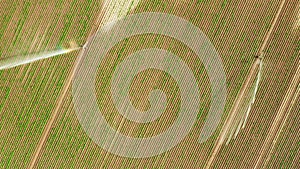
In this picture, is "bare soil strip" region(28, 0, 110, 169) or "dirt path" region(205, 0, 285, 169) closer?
"bare soil strip" region(28, 0, 110, 169)

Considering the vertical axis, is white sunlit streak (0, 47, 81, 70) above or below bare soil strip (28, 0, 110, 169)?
above

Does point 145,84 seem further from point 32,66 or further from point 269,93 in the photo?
point 269,93

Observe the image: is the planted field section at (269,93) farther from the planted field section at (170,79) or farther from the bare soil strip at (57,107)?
the bare soil strip at (57,107)

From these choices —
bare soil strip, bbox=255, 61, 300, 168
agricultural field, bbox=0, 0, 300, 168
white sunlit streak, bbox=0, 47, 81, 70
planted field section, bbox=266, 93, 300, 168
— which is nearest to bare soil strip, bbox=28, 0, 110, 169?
agricultural field, bbox=0, 0, 300, 168

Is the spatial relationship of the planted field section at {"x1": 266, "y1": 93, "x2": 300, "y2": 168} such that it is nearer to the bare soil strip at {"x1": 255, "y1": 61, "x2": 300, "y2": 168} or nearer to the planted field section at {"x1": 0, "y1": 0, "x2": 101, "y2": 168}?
the bare soil strip at {"x1": 255, "y1": 61, "x2": 300, "y2": 168}

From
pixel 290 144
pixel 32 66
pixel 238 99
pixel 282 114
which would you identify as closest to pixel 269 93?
pixel 282 114

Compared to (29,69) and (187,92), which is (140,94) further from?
(29,69)

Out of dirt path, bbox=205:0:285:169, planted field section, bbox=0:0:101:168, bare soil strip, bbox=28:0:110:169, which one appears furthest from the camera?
dirt path, bbox=205:0:285:169
